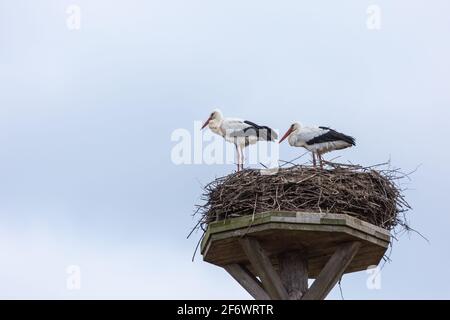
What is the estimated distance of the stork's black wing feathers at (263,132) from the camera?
14.2 m

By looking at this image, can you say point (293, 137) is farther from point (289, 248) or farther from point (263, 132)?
point (289, 248)

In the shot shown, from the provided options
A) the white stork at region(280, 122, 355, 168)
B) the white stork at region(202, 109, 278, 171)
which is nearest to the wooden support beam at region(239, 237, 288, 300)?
the white stork at region(280, 122, 355, 168)

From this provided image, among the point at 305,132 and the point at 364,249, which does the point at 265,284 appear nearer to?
the point at 364,249

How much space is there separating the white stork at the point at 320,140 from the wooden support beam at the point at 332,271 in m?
3.15

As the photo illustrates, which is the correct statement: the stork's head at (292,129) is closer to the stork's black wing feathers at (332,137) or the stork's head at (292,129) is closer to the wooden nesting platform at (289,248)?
the stork's black wing feathers at (332,137)

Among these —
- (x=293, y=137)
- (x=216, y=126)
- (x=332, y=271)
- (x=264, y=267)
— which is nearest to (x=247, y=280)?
(x=264, y=267)

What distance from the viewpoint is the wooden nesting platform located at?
10.1 metres

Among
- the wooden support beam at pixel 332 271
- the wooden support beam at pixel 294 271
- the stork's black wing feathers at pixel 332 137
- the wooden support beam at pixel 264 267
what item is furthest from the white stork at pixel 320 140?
the wooden support beam at pixel 264 267

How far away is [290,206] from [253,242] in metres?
0.58

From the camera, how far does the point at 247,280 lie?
10703 millimetres

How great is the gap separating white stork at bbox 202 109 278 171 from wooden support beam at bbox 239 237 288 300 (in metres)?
3.72

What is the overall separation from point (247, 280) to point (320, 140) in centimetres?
341
